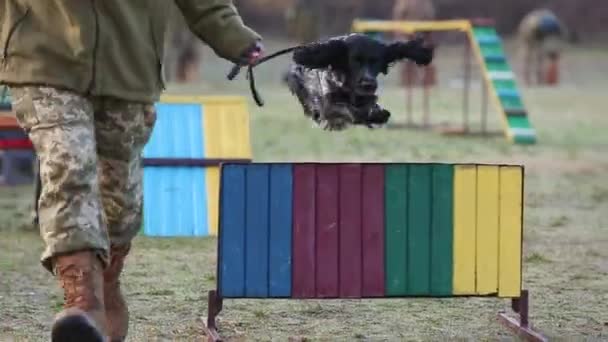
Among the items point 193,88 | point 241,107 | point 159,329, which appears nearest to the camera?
point 159,329

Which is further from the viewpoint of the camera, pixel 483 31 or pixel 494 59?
pixel 483 31

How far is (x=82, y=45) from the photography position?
3957mm

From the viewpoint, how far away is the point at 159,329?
4.96 m

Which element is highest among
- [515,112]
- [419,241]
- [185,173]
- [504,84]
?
[504,84]

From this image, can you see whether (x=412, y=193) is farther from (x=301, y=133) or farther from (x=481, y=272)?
(x=301, y=133)

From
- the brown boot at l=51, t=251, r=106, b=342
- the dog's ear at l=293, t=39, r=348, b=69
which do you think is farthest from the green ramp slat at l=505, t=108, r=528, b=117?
the brown boot at l=51, t=251, r=106, b=342

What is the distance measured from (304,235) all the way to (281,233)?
78 millimetres

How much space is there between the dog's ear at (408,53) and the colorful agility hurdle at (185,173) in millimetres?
2827

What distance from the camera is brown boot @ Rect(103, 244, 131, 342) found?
427cm

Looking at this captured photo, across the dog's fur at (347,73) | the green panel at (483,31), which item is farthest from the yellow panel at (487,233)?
the green panel at (483,31)

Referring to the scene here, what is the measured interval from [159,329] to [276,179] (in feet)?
2.51

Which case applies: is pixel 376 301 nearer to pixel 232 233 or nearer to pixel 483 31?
pixel 232 233

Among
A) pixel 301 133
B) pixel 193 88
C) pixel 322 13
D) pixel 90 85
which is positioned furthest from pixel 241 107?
pixel 322 13

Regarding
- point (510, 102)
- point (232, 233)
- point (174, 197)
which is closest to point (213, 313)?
point (232, 233)
